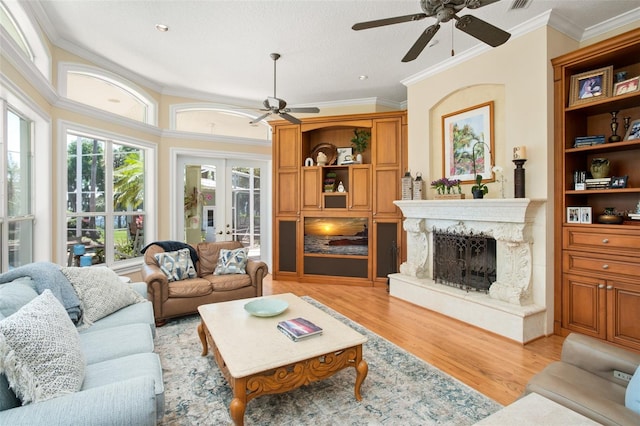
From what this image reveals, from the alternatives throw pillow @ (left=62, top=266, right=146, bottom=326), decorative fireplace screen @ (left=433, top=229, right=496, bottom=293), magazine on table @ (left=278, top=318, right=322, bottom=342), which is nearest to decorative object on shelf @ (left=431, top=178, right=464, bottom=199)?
decorative fireplace screen @ (left=433, top=229, right=496, bottom=293)

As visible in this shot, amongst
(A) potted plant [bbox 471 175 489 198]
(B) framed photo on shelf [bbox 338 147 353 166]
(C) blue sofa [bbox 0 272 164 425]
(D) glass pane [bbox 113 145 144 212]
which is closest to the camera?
(C) blue sofa [bbox 0 272 164 425]

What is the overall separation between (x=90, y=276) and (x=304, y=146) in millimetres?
3914

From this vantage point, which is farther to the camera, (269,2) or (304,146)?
(304,146)

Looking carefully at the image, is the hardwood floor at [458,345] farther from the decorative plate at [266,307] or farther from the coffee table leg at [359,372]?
the decorative plate at [266,307]

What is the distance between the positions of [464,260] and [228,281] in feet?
9.52

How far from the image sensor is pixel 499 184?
355 cm

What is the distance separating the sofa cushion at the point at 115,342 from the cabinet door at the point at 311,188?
350 cm

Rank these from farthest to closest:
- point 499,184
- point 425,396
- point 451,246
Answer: point 451,246 < point 499,184 < point 425,396

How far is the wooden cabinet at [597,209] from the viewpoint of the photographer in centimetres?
278

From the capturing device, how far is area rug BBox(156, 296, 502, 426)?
1.95m

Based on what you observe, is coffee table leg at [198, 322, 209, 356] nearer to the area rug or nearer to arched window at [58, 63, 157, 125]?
the area rug

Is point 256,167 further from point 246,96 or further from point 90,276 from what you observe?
point 90,276

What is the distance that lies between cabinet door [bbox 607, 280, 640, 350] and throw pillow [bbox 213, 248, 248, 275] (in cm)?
384

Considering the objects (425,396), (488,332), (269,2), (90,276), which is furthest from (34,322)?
(488,332)
